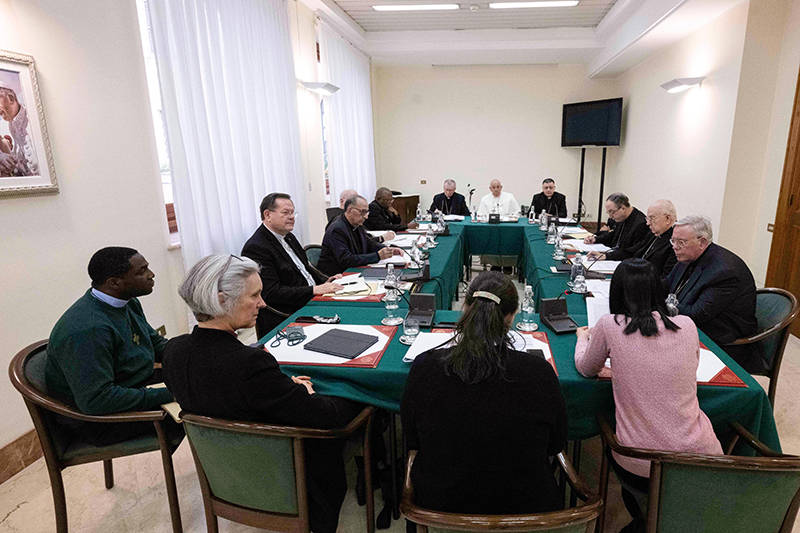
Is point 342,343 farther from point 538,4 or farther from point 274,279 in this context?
point 538,4

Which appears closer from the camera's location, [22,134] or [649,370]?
[649,370]

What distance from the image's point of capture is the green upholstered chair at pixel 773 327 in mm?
2086

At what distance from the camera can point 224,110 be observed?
3564mm

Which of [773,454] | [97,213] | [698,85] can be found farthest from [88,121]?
[698,85]

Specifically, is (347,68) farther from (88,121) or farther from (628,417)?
(628,417)

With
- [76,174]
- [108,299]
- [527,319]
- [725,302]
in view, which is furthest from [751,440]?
[76,174]

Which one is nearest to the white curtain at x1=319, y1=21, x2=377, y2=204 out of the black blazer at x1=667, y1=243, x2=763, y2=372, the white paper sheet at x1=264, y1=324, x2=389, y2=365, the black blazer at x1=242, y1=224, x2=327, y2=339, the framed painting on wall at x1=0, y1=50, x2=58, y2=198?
the black blazer at x1=242, y1=224, x2=327, y2=339

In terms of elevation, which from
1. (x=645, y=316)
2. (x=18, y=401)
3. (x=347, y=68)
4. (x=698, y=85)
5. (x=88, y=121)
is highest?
(x=347, y=68)

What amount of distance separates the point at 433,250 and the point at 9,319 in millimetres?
2754

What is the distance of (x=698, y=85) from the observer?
4.83 meters

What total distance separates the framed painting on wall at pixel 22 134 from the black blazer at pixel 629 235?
3.59m

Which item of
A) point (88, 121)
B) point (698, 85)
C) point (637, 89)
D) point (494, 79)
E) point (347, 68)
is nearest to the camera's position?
point (88, 121)

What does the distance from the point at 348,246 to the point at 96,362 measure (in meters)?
2.01

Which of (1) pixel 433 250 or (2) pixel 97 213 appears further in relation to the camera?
(1) pixel 433 250
